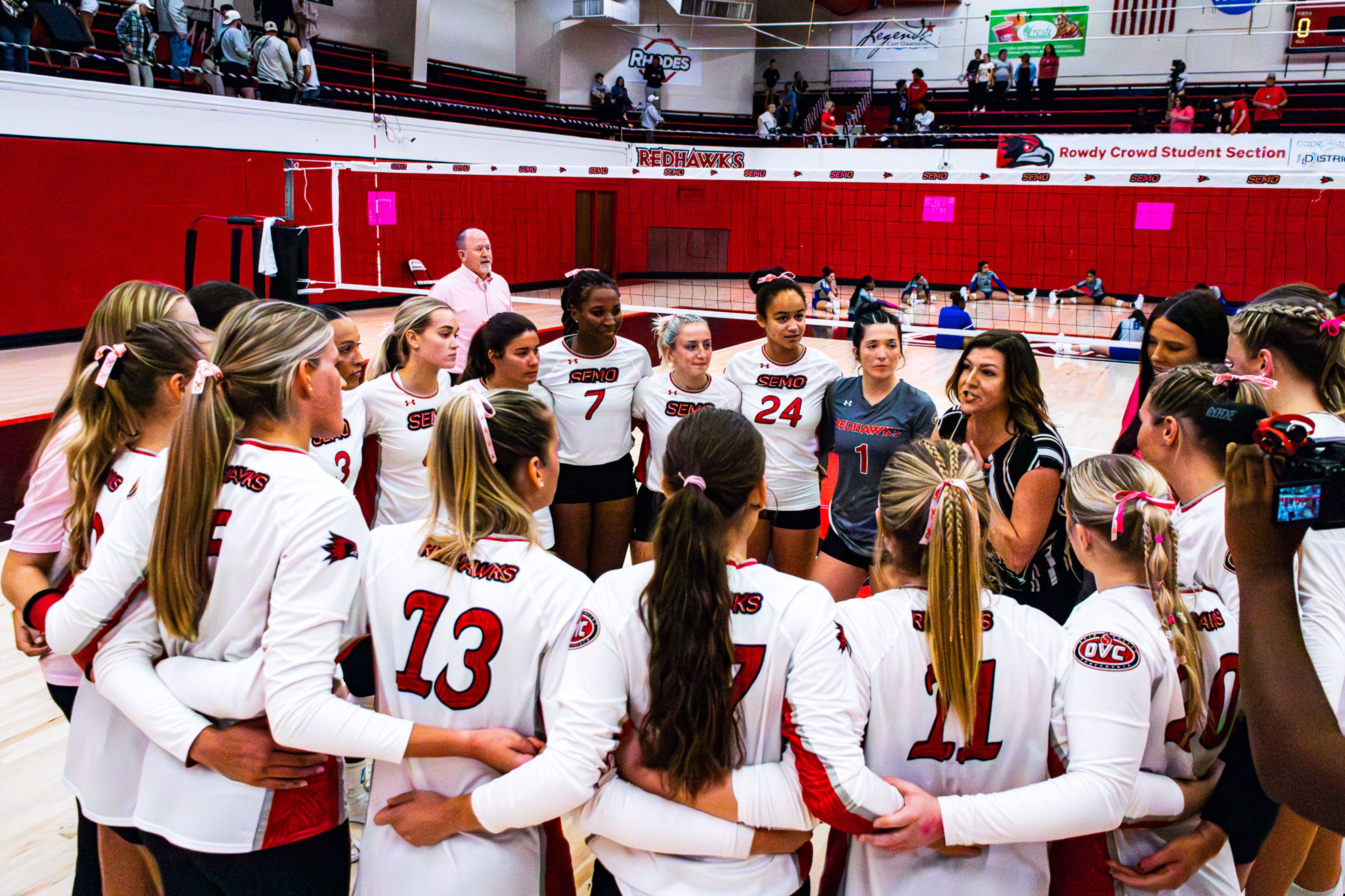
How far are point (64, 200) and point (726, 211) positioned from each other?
14.4 metres

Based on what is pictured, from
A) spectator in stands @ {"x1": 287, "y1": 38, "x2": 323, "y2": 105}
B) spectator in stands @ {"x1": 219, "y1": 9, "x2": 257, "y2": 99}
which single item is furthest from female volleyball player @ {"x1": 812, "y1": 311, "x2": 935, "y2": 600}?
spectator in stands @ {"x1": 287, "y1": 38, "x2": 323, "y2": 105}

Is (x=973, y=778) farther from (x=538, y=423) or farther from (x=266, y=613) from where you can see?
(x=266, y=613)

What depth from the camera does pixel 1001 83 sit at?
20.9 m

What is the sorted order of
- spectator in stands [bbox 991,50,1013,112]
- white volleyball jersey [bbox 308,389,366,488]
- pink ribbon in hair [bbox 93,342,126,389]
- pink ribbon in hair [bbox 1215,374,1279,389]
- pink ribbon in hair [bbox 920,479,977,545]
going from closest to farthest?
pink ribbon in hair [bbox 920,479,977,545] < pink ribbon in hair [bbox 93,342,126,389] < pink ribbon in hair [bbox 1215,374,1279,389] < white volleyball jersey [bbox 308,389,366,488] < spectator in stands [bbox 991,50,1013,112]

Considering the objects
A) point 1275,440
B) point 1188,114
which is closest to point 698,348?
point 1275,440

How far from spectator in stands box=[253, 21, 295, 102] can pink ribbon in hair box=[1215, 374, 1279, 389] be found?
46.6 ft

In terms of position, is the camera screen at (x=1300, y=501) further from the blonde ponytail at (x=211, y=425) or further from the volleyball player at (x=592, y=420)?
the volleyball player at (x=592, y=420)

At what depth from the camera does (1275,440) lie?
111cm

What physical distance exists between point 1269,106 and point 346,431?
67.3 feet

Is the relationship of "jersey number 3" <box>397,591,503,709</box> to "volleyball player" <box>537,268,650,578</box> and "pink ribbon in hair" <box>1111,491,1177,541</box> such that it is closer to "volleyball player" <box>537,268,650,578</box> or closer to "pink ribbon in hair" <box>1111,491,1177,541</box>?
"pink ribbon in hair" <box>1111,491,1177,541</box>

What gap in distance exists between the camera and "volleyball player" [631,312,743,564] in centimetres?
379

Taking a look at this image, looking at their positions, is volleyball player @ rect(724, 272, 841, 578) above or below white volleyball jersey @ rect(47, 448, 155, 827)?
above

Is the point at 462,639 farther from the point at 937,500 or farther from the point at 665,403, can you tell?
the point at 665,403

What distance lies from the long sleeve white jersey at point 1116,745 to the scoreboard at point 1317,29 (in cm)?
2413
